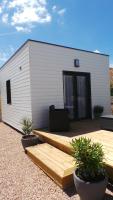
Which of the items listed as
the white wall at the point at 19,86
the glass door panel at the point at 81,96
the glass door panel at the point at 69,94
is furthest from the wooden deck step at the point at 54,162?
the glass door panel at the point at 81,96

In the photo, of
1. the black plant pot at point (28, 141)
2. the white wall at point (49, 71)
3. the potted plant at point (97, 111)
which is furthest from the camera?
the potted plant at point (97, 111)

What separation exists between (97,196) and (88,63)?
6.21 metres

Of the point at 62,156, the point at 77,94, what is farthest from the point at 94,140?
the point at 77,94

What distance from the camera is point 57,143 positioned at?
15.9 ft

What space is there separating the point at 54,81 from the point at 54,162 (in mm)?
3645

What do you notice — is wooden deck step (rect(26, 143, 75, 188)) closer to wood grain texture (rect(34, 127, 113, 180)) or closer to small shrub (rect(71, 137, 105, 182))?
wood grain texture (rect(34, 127, 113, 180))

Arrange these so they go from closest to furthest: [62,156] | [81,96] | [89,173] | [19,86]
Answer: [89,173]
[62,156]
[19,86]
[81,96]

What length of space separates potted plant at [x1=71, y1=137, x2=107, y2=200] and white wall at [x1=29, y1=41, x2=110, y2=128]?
3.90 metres

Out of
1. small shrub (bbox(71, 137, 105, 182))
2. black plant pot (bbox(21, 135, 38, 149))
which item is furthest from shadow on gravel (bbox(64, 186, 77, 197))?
black plant pot (bbox(21, 135, 38, 149))

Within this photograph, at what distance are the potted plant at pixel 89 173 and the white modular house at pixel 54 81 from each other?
12.7 ft

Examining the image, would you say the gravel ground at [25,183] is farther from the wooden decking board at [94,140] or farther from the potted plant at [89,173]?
the wooden decking board at [94,140]

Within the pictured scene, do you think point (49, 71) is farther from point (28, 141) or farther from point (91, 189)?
point (91, 189)

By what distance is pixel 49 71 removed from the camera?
693 cm

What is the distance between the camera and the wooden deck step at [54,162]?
10.8 feet
